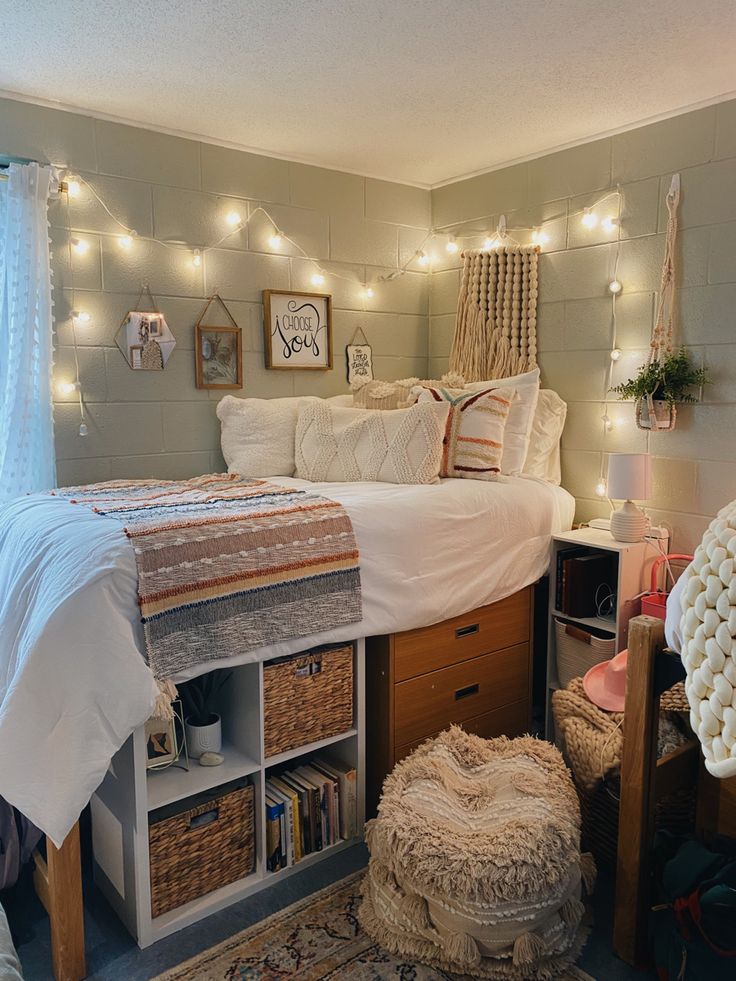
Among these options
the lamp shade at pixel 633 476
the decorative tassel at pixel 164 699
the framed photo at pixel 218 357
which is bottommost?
the decorative tassel at pixel 164 699

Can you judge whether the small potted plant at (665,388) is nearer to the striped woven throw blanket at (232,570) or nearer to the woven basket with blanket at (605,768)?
the woven basket with blanket at (605,768)

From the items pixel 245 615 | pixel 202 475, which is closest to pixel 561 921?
pixel 245 615

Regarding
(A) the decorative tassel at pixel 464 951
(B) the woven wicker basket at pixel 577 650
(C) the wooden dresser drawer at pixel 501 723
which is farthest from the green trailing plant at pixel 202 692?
(B) the woven wicker basket at pixel 577 650

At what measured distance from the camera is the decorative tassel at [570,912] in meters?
1.90

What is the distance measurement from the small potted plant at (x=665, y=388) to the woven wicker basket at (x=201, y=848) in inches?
75.2

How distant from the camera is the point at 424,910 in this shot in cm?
191

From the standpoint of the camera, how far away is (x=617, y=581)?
2.79 meters

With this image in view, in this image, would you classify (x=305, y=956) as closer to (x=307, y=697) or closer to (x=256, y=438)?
(x=307, y=697)

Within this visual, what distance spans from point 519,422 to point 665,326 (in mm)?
661

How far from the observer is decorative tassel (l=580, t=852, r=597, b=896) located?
2.03 meters

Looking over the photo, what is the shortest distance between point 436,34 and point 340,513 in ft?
4.71

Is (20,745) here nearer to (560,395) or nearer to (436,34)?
(436,34)

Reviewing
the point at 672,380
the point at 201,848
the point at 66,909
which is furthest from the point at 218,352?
the point at 66,909

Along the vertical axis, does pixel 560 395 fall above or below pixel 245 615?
above
